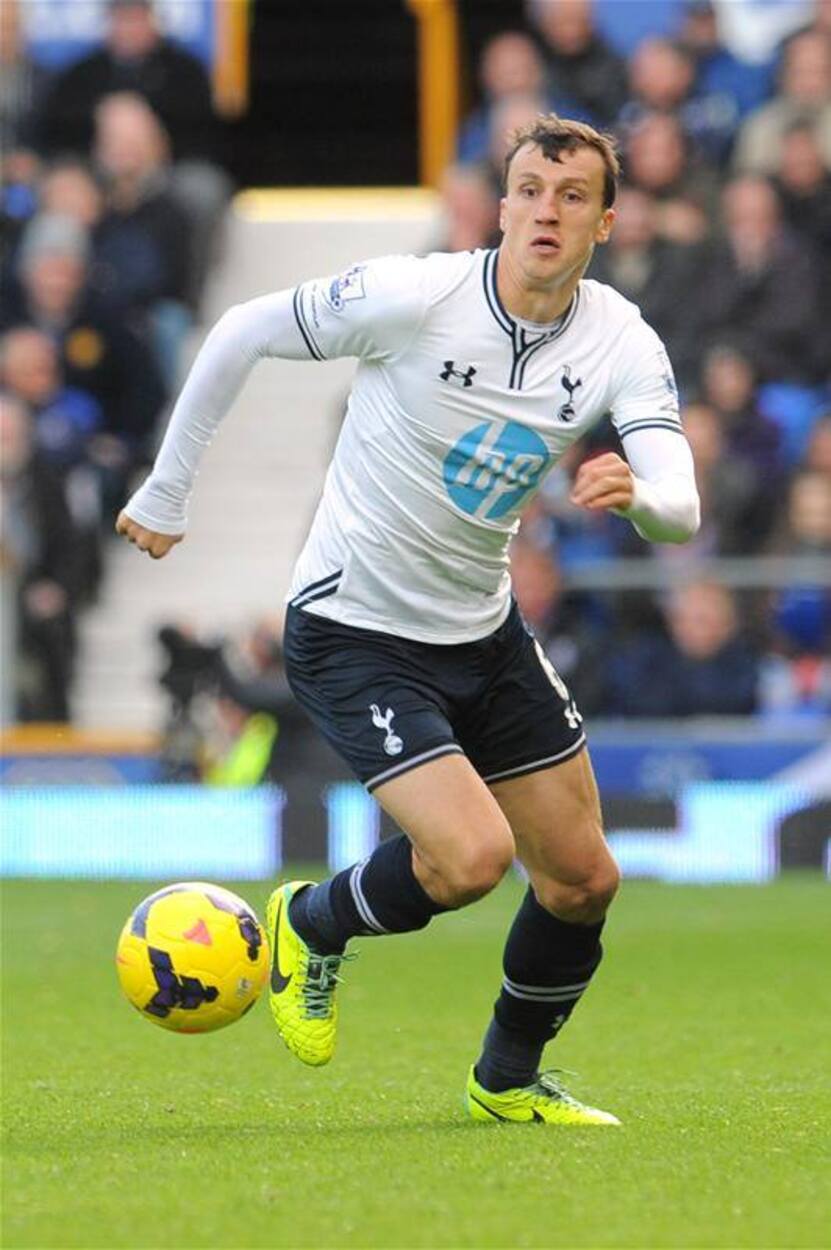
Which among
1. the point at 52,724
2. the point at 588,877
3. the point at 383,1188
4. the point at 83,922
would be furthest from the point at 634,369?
the point at 52,724

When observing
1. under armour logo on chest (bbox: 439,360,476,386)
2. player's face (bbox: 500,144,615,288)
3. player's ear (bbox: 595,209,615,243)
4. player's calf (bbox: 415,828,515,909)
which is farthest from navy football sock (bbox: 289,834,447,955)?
player's ear (bbox: 595,209,615,243)

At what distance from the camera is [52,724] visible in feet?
55.7

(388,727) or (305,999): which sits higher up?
(388,727)

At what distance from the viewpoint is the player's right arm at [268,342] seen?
6.81 m

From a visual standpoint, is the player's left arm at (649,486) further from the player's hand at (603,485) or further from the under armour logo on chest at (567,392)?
the under armour logo on chest at (567,392)

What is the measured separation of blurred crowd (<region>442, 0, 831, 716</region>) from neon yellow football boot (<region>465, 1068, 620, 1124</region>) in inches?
306

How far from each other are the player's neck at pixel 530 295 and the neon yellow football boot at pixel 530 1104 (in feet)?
6.41

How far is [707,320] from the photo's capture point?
16.4 metres

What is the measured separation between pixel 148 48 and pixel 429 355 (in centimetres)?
1301

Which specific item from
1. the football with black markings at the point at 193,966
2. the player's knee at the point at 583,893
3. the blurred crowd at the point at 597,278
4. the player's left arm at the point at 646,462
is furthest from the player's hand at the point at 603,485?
the blurred crowd at the point at 597,278

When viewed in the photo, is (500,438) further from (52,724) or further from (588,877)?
(52,724)

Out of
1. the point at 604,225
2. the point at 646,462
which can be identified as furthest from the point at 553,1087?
the point at 604,225

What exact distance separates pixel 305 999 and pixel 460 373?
163 centimetres

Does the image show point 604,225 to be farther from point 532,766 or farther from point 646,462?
point 532,766
